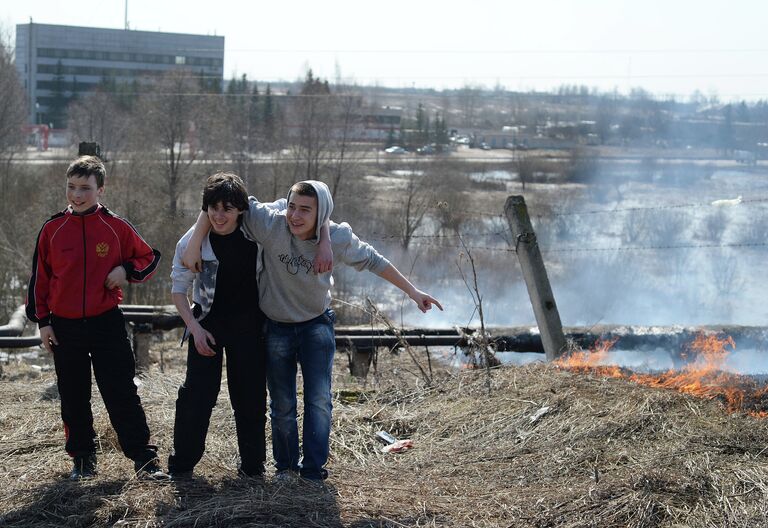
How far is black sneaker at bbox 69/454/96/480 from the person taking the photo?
4949 mm

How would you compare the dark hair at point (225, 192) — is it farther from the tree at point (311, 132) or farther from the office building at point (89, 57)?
the office building at point (89, 57)

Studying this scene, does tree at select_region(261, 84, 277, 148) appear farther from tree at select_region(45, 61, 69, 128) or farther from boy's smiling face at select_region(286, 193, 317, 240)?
tree at select_region(45, 61, 69, 128)

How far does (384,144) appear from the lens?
185 feet

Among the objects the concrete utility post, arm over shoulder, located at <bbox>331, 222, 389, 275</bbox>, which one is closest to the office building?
the concrete utility post

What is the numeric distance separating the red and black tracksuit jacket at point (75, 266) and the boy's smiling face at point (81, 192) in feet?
0.20

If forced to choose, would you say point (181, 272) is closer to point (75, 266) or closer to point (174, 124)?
point (75, 266)

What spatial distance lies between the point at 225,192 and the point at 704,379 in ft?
13.9

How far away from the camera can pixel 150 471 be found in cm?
498

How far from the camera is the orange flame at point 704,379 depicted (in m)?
6.27

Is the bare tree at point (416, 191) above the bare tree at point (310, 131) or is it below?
below

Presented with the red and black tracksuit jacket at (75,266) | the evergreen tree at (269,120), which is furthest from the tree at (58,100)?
the red and black tracksuit jacket at (75,266)

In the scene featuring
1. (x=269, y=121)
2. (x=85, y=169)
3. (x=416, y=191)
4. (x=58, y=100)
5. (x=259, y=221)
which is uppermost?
(x=58, y=100)

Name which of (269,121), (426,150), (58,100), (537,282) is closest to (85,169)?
(537,282)

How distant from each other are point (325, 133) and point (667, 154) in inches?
639
